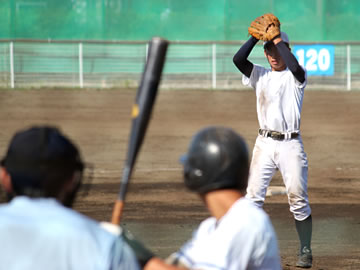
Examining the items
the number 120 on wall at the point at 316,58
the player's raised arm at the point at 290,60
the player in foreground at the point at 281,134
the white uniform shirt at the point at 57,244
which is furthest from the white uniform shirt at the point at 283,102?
the number 120 on wall at the point at 316,58

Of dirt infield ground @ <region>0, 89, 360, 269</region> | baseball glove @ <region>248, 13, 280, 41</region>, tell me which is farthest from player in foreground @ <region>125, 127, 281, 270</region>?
dirt infield ground @ <region>0, 89, 360, 269</region>

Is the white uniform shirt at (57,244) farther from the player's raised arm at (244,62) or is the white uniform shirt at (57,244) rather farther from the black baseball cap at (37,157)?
the player's raised arm at (244,62)

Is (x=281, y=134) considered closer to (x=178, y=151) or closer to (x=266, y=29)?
(x=266, y=29)

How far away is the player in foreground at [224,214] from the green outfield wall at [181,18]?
22.1m

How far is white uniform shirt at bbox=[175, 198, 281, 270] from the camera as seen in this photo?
294cm

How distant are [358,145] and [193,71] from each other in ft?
29.5

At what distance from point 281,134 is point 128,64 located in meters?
17.6

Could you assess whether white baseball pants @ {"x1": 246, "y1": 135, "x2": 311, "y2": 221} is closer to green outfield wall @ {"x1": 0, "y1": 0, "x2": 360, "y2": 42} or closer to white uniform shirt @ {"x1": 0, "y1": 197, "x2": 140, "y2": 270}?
white uniform shirt @ {"x1": 0, "y1": 197, "x2": 140, "y2": 270}

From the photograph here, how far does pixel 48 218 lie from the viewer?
2348 millimetres

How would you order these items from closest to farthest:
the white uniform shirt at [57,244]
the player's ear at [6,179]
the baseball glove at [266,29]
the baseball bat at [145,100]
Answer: the white uniform shirt at [57,244], the player's ear at [6,179], the baseball bat at [145,100], the baseball glove at [266,29]

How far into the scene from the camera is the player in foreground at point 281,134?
23.1ft

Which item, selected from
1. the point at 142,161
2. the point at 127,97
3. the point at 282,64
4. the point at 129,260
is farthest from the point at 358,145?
the point at 129,260

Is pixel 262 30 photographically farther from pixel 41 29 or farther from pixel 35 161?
pixel 41 29

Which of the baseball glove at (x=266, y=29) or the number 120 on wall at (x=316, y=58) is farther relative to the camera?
the number 120 on wall at (x=316, y=58)
